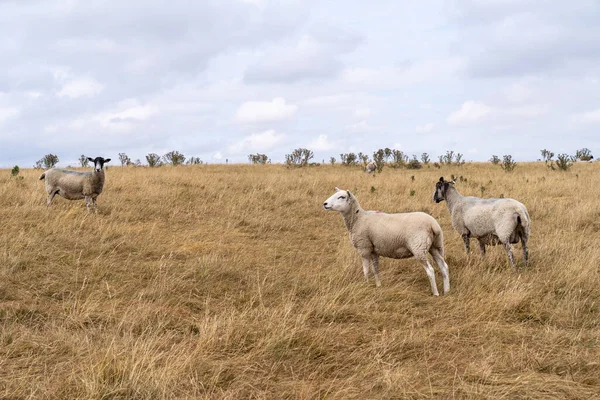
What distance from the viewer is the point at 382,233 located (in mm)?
7008

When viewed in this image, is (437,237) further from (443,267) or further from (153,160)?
(153,160)

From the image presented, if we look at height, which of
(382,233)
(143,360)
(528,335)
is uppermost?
(382,233)

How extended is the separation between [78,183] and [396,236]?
946cm

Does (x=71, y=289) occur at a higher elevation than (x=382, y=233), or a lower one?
lower

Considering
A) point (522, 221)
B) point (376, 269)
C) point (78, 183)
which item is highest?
point (78, 183)

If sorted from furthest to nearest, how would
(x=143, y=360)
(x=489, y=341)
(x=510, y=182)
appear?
(x=510, y=182) < (x=489, y=341) < (x=143, y=360)

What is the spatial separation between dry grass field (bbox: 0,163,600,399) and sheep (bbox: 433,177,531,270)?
1.57 ft

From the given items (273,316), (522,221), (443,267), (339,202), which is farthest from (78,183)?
(522,221)

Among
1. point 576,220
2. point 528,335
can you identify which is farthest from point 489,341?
point 576,220

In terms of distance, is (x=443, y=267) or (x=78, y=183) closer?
(x=443, y=267)

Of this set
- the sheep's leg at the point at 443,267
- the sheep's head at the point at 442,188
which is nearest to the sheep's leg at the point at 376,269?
the sheep's leg at the point at 443,267

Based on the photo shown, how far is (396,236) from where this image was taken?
6887 millimetres

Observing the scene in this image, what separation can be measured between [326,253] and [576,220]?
684cm

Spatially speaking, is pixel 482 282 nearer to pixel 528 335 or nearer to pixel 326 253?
pixel 528 335
